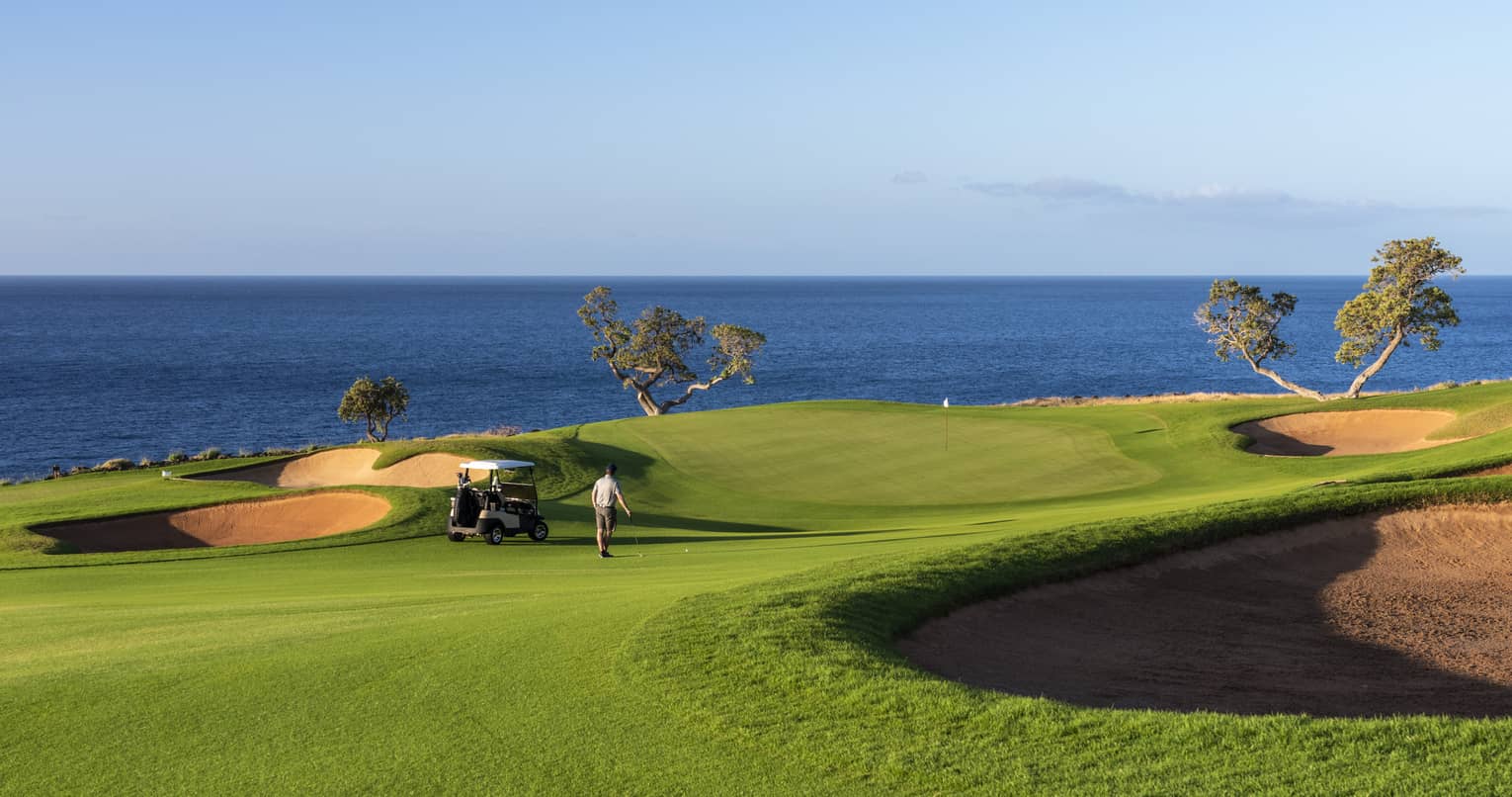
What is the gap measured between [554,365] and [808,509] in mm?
102621

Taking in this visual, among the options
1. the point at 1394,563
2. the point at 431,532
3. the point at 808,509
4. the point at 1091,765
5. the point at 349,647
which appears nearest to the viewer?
the point at 1091,765

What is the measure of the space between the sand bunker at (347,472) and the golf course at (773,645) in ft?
15.5

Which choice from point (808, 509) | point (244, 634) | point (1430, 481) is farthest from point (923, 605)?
point (808, 509)

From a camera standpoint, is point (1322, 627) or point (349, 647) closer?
point (349, 647)

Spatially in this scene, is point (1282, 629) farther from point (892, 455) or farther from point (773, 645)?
point (892, 455)

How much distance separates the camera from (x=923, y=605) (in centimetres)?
1316

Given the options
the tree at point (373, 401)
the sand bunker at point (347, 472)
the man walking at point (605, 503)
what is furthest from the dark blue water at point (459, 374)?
the man walking at point (605, 503)

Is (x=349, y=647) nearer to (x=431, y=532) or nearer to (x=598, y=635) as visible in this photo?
(x=598, y=635)

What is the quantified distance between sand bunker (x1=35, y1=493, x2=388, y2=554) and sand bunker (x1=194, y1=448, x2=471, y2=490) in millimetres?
4763

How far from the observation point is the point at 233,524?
26.5 metres

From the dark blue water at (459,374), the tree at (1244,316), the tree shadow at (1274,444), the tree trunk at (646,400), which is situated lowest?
the dark blue water at (459,374)

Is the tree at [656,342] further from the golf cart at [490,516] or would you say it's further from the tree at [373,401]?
the golf cart at [490,516]

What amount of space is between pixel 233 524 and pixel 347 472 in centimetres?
888

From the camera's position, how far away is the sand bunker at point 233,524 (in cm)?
2473
